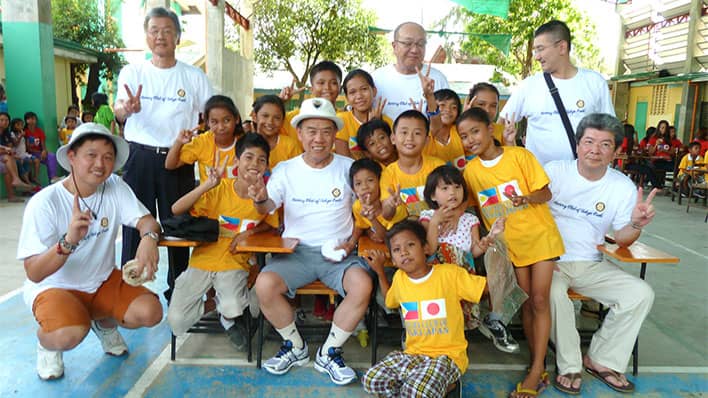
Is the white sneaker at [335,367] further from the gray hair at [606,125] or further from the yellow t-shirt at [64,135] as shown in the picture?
the yellow t-shirt at [64,135]

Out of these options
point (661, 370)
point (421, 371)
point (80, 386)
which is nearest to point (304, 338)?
point (421, 371)

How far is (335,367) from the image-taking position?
3006 mm

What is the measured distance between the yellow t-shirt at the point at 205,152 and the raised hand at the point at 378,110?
107cm

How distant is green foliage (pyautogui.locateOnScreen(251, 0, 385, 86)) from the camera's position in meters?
17.6

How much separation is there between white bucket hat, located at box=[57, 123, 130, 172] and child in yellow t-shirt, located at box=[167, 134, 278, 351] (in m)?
0.44

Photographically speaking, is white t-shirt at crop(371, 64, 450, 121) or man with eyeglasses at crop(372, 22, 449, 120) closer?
man with eyeglasses at crop(372, 22, 449, 120)

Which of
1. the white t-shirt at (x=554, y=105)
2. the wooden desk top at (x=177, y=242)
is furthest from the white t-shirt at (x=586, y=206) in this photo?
the wooden desk top at (x=177, y=242)

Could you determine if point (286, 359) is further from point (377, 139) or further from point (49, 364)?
point (377, 139)

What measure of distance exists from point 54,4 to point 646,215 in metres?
19.1

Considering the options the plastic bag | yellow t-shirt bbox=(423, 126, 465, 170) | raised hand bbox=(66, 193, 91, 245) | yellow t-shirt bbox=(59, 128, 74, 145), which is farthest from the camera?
yellow t-shirt bbox=(59, 128, 74, 145)

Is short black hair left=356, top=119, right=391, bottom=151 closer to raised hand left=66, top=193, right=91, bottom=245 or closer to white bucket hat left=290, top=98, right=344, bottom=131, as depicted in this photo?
white bucket hat left=290, top=98, right=344, bottom=131

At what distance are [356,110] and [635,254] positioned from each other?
84.7 inches

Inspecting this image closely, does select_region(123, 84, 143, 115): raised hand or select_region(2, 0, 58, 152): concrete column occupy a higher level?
select_region(2, 0, 58, 152): concrete column

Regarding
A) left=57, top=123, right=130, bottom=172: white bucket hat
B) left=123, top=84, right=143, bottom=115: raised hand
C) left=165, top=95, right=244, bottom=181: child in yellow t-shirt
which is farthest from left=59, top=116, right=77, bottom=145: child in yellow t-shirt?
left=57, top=123, right=130, bottom=172: white bucket hat
